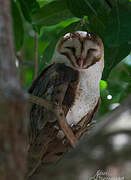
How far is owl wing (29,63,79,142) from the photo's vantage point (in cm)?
246

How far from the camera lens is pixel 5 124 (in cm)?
99

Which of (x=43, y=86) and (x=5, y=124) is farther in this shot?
(x=43, y=86)

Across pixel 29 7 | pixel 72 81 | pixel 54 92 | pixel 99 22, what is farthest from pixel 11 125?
pixel 29 7

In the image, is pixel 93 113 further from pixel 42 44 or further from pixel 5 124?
pixel 42 44

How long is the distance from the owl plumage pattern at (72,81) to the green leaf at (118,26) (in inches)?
13.6

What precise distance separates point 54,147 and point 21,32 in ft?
3.06

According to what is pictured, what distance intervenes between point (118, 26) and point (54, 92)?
2.09 ft

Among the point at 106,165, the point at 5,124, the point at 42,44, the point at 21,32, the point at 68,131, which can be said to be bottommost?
the point at 42,44

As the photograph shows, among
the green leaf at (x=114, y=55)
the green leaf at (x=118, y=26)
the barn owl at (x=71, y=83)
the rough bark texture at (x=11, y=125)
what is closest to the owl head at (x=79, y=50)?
the barn owl at (x=71, y=83)

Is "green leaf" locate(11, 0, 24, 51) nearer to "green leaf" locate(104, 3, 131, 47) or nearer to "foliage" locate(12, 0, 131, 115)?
"foliage" locate(12, 0, 131, 115)

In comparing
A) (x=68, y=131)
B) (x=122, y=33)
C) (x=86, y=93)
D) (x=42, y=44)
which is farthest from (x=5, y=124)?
(x=42, y=44)

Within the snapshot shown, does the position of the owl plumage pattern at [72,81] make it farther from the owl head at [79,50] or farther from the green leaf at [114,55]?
the green leaf at [114,55]

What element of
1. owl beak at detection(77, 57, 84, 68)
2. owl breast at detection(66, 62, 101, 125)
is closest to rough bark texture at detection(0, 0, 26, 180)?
owl breast at detection(66, 62, 101, 125)

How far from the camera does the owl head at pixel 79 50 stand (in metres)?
2.71
